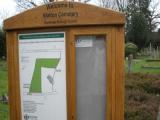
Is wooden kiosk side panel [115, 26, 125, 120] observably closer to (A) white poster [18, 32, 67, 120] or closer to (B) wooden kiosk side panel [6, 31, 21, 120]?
(A) white poster [18, 32, 67, 120]

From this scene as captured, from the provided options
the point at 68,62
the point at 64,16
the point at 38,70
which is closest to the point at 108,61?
the point at 68,62

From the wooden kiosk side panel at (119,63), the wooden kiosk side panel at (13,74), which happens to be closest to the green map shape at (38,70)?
the wooden kiosk side panel at (13,74)

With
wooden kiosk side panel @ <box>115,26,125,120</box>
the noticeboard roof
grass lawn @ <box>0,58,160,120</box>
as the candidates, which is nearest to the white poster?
the noticeboard roof

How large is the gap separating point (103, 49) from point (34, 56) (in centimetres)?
73

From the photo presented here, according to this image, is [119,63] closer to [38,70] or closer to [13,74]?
[38,70]

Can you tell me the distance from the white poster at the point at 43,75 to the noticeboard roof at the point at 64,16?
123 mm

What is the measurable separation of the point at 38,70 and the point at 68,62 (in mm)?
351

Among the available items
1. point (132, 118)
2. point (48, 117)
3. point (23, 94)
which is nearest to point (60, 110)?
point (48, 117)

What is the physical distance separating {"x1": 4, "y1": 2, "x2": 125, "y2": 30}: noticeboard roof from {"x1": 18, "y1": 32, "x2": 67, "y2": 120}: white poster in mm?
123

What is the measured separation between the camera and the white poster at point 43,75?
4.27m

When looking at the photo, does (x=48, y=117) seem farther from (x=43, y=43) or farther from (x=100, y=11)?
(x=100, y=11)

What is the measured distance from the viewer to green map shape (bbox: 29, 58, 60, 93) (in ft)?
14.1

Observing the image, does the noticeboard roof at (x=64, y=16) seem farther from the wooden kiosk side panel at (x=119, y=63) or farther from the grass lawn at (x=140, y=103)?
the grass lawn at (x=140, y=103)

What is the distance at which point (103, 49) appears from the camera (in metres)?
4.23
